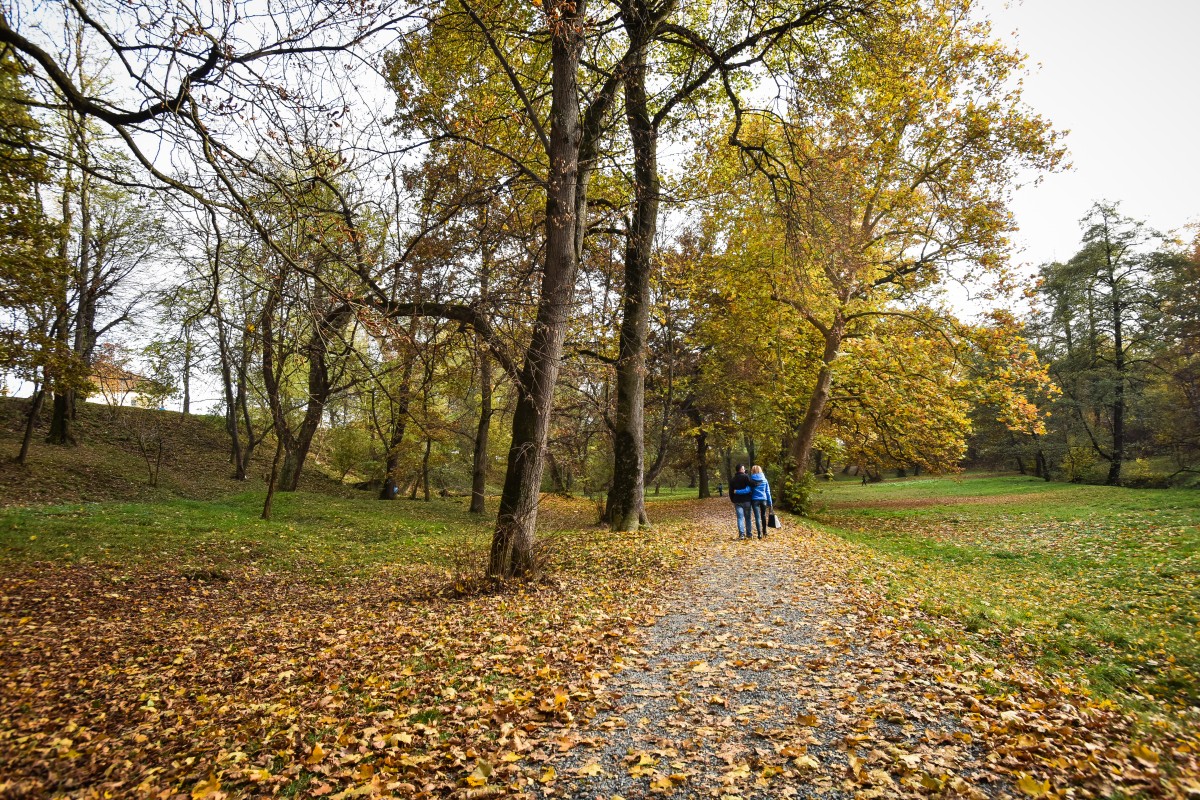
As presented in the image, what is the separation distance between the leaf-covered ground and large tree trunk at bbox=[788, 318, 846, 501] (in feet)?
38.3

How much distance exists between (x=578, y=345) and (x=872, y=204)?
10.9 metres

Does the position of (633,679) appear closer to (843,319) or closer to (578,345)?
(578,345)

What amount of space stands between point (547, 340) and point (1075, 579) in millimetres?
9851

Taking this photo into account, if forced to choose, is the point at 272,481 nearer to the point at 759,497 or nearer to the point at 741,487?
the point at 741,487

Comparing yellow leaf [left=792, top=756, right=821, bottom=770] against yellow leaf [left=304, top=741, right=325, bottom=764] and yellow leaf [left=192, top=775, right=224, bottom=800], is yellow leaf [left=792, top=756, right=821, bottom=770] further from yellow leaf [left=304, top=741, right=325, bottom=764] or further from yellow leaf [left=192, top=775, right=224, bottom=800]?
yellow leaf [left=192, top=775, right=224, bottom=800]

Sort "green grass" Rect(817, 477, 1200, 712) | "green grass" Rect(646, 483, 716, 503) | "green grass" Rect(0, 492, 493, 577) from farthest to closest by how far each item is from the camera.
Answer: "green grass" Rect(646, 483, 716, 503) → "green grass" Rect(0, 492, 493, 577) → "green grass" Rect(817, 477, 1200, 712)

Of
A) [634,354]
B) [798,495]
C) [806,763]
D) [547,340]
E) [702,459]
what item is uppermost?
[634,354]

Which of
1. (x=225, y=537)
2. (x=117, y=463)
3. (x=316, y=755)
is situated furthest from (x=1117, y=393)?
(x=117, y=463)

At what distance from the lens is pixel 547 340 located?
761 centimetres

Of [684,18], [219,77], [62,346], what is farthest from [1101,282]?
[62,346]

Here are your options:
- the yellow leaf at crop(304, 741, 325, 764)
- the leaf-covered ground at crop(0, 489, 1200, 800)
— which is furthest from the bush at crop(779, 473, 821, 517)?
the yellow leaf at crop(304, 741, 325, 764)

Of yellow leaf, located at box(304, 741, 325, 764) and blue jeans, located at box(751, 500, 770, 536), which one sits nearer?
yellow leaf, located at box(304, 741, 325, 764)

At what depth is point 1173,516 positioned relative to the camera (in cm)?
1365

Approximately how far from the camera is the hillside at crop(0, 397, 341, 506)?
1596 centimetres
